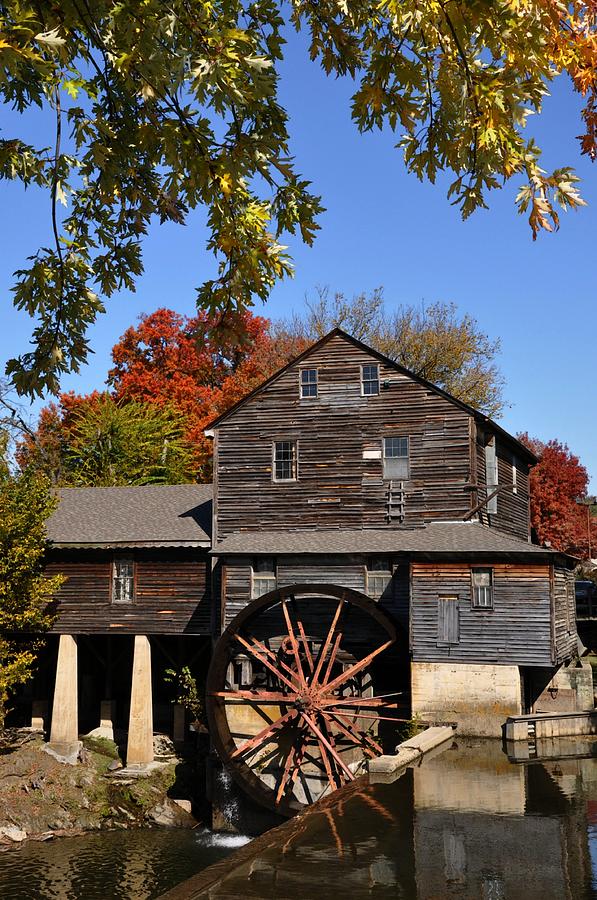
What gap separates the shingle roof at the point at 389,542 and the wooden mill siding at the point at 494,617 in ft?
1.68

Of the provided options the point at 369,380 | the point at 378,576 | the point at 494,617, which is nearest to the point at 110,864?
the point at 378,576

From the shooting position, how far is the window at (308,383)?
26562 millimetres

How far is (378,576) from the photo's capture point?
948 inches

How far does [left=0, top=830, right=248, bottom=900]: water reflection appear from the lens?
→ 20.0 meters

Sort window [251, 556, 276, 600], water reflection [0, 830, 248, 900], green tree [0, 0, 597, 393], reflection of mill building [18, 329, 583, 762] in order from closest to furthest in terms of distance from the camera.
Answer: green tree [0, 0, 597, 393]
water reflection [0, 830, 248, 900]
reflection of mill building [18, 329, 583, 762]
window [251, 556, 276, 600]

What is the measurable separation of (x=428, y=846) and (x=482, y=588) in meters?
10.5

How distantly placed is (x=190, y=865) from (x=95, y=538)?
1072 centimetres

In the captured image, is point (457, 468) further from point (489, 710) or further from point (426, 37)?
point (426, 37)

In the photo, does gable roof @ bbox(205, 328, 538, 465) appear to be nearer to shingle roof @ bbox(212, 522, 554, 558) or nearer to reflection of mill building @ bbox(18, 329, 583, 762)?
reflection of mill building @ bbox(18, 329, 583, 762)

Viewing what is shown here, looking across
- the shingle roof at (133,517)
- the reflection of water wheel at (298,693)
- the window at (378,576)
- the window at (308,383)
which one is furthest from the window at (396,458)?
the shingle roof at (133,517)

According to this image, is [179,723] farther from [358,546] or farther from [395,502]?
[395,502]

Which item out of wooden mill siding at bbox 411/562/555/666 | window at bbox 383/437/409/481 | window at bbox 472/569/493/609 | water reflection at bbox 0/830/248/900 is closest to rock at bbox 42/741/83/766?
water reflection at bbox 0/830/248/900

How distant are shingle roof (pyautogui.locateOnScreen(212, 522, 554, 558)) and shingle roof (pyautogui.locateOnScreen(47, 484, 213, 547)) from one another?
220cm

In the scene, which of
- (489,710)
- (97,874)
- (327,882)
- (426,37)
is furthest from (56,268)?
(97,874)
